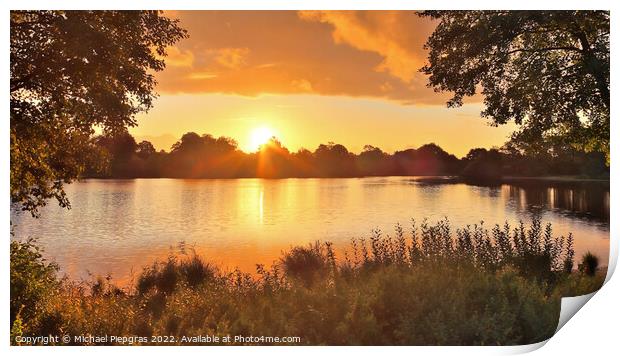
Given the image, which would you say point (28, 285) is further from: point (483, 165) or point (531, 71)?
point (531, 71)

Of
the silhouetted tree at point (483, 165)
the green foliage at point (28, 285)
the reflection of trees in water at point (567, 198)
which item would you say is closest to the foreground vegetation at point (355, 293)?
the green foliage at point (28, 285)

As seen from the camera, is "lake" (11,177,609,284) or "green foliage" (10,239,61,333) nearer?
"green foliage" (10,239,61,333)

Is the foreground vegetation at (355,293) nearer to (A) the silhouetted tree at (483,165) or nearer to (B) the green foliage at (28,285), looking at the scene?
(B) the green foliage at (28,285)

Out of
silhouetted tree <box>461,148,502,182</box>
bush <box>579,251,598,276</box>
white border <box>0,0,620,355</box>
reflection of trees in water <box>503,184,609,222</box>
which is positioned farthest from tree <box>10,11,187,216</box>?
bush <box>579,251,598,276</box>

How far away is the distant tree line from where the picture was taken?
8422mm

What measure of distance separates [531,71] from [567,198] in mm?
1877

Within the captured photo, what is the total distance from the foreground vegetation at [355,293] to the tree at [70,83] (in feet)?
3.59

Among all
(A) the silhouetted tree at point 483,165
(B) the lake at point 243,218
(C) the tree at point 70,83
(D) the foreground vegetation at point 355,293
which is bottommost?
(D) the foreground vegetation at point 355,293

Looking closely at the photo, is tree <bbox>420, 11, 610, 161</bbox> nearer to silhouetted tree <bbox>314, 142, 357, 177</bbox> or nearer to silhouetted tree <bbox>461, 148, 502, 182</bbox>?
silhouetted tree <bbox>461, 148, 502, 182</bbox>

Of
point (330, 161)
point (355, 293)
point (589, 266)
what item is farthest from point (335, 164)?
point (589, 266)

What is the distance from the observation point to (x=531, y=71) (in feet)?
27.3

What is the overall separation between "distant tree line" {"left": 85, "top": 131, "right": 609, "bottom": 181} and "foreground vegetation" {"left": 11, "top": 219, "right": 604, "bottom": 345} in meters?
0.92
